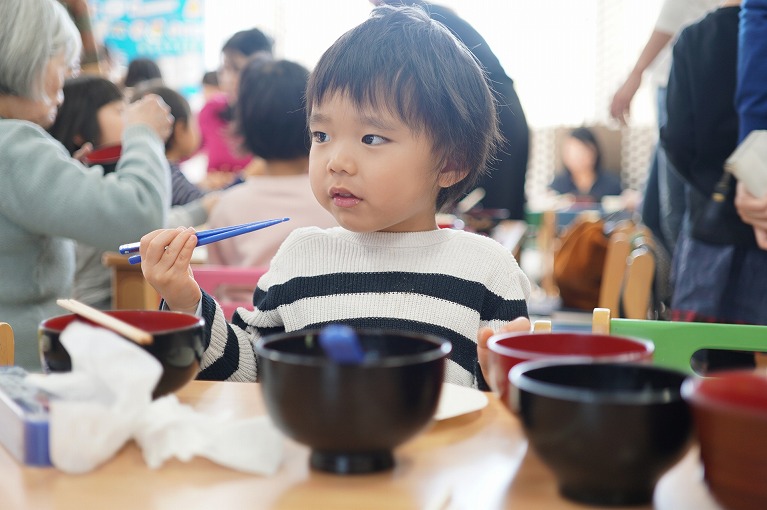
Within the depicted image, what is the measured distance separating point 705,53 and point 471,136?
2.34ft

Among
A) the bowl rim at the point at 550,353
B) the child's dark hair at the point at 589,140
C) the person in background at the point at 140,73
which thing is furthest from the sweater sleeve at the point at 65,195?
the child's dark hair at the point at 589,140

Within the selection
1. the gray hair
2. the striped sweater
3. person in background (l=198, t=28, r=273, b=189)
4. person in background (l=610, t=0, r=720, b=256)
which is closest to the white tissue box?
the striped sweater

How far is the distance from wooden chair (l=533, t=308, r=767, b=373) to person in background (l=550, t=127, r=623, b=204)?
5.02 m

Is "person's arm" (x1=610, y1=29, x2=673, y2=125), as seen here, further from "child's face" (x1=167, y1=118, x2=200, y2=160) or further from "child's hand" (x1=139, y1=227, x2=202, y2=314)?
"child's hand" (x1=139, y1=227, x2=202, y2=314)

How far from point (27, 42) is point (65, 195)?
0.30 meters

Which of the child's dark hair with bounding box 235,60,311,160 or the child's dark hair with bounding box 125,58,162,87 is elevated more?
the child's dark hair with bounding box 235,60,311,160

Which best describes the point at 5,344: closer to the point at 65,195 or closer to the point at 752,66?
the point at 65,195

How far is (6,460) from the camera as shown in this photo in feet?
1.88

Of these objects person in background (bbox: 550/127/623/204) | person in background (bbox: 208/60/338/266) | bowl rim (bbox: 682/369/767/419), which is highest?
bowl rim (bbox: 682/369/767/419)

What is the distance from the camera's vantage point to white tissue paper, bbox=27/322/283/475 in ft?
1.78

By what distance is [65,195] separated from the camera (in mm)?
1466

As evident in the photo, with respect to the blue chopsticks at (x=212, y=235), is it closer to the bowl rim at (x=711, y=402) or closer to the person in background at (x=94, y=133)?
the bowl rim at (x=711, y=402)

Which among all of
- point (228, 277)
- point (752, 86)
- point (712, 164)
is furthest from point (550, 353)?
point (712, 164)

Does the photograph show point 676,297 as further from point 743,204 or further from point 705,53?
point 705,53
